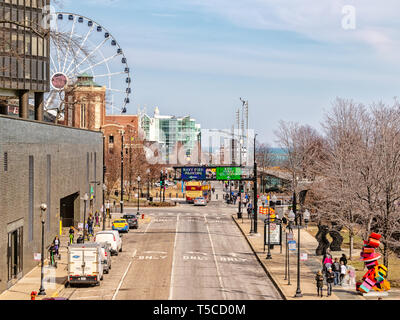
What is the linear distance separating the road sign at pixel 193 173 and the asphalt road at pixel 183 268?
5.16 meters

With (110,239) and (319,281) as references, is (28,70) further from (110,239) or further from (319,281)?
(319,281)

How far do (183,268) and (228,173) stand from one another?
28694 mm

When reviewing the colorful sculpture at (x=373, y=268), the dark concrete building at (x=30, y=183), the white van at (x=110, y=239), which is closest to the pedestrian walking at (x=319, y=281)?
the colorful sculpture at (x=373, y=268)

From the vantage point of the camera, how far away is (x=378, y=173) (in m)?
38.0

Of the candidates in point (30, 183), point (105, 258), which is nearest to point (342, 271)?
point (105, 258)

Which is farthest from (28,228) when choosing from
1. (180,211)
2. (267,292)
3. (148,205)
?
(148,205)

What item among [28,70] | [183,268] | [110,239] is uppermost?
[28,70]

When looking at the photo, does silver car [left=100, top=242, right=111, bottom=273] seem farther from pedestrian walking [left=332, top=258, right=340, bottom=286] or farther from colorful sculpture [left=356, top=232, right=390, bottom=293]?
colorful sculpture [left=356, top=232, right=390, bottom=293]

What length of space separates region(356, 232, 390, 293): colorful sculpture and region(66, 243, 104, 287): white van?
14042mm

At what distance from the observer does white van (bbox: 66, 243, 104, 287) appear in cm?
3425

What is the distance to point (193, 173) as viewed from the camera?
69500 millimetres

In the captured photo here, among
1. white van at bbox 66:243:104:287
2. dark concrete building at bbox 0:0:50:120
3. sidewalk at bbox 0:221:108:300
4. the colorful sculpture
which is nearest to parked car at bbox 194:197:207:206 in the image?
dark concrete building at bbox 0:0:50:120

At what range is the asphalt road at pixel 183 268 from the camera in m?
32.7
